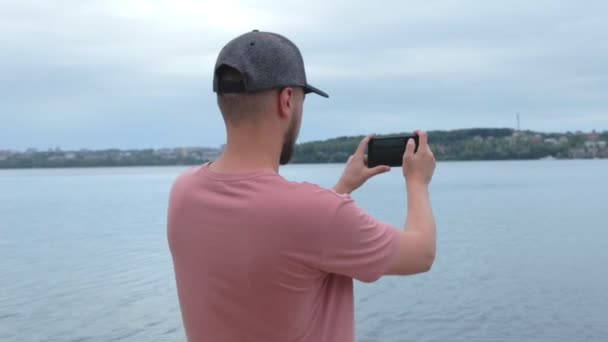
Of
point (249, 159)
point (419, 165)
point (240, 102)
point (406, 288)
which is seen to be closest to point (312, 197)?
point (249, 159)

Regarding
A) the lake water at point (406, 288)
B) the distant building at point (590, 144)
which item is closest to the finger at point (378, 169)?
the lake water at point (406, 288)

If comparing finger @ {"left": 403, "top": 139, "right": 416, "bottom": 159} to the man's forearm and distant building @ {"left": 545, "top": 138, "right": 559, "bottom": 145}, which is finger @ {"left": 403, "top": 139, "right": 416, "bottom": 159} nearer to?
the man's forearm

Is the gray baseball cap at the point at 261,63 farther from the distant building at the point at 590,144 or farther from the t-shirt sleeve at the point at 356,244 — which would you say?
the distant building at the point at 590,144

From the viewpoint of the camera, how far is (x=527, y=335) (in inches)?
721

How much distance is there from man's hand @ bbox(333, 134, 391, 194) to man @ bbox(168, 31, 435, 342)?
382 millimetres

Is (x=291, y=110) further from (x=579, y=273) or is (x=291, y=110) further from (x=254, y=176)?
(x=579, y=273)

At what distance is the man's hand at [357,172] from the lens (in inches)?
107

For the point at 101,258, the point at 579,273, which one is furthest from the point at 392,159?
the point at 101,258

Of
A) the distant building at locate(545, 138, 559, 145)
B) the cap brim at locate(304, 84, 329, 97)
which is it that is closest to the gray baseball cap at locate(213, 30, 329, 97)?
the cap brim at locate(304, 84, 329, 97)

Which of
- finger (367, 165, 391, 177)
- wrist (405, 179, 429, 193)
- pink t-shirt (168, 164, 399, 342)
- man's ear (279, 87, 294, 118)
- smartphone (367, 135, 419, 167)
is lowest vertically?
pink t-shirt (168, 164, 399, 342)

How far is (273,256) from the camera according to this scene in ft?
6.95

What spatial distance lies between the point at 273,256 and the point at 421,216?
47 cm

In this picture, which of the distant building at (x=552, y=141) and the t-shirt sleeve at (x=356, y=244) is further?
the distant building at (x=552, y=141)

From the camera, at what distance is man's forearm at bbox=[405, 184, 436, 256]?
224 cm
